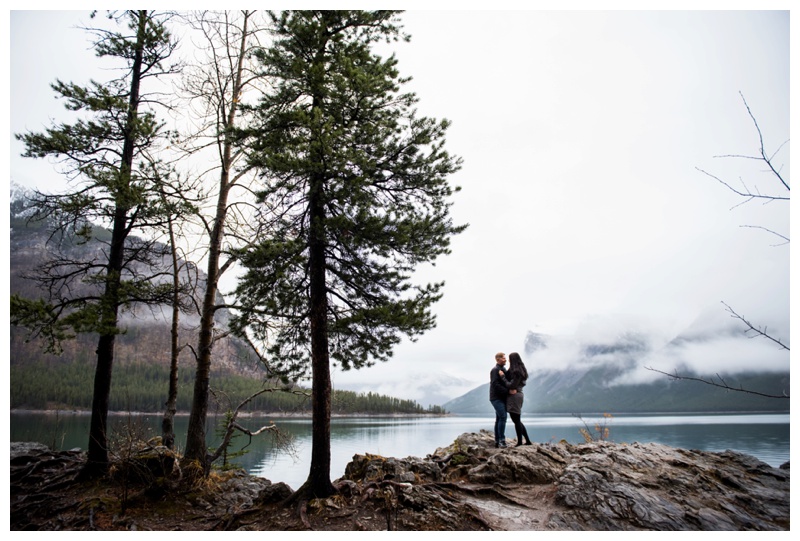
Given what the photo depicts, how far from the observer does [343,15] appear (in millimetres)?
8117

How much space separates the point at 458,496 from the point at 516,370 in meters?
2.94

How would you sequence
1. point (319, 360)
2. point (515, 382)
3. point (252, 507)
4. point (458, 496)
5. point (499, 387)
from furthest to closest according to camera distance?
1. point (499, 387)
2. point (515, 382)
3. point (319, 360)
4. point (458, 496)
5. point (252, 507)

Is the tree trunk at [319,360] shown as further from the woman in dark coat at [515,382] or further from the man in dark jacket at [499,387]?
the woman in dark coat at [515,382]

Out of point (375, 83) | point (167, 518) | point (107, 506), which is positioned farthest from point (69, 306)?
point (375, 83)

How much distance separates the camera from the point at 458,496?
7.25 metres

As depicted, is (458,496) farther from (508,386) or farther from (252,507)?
(252,507)

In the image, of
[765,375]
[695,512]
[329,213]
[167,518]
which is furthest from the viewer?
[765,375]

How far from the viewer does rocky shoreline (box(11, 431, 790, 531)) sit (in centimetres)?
641

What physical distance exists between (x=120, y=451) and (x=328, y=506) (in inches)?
156

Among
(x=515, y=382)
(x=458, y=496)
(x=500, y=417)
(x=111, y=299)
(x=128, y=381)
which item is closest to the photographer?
(x=458, y=496)

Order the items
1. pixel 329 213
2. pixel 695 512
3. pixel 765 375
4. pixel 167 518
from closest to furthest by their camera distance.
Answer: pixel 695 512 < pixel 167 518 < pixel 329 213 < pixel 765 375

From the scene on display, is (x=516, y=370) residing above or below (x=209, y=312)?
below

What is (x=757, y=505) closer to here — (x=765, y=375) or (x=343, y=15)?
(x=343, y=15)

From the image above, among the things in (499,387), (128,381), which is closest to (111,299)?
(499,387)
